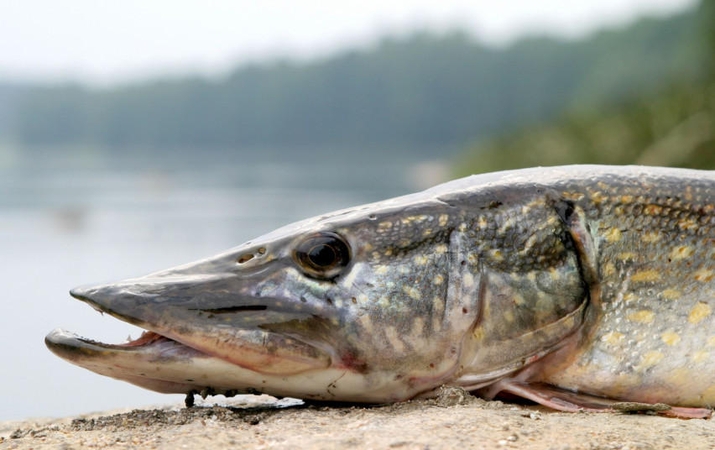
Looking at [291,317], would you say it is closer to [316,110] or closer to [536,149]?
[536,149]

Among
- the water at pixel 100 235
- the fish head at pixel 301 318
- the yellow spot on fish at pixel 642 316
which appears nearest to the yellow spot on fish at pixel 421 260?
the fish head at pixel 301 318

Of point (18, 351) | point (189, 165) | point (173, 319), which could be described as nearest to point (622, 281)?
point (173, 319)

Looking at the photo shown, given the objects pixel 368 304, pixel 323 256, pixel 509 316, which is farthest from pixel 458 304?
pixel 323 256

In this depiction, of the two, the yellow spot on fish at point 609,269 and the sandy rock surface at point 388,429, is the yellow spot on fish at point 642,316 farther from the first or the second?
the sandy rock surface at point 388,429

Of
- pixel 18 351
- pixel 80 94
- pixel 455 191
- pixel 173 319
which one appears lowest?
pixel 173 319

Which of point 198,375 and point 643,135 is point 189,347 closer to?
point 198,375

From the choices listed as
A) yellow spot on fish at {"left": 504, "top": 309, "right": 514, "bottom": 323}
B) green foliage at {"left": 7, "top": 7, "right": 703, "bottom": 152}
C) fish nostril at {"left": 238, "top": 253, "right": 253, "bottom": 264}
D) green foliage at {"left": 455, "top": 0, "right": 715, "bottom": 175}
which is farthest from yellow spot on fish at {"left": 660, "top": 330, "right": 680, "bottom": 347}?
green foliage at {"left": 7, "top": 7, "right": 703, "bottom": 152}

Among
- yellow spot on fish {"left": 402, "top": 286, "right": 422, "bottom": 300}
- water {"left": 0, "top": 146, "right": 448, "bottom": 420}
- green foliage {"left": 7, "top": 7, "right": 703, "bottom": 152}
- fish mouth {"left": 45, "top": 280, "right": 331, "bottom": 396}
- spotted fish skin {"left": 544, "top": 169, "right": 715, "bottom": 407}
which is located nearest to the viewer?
fish mouth {"left": 45, "top": 280, "right": 331, "bottom": 396}

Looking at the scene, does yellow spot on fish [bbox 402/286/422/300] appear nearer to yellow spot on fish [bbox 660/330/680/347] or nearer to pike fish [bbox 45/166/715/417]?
pike fish [bbox 45/166/715/417]
